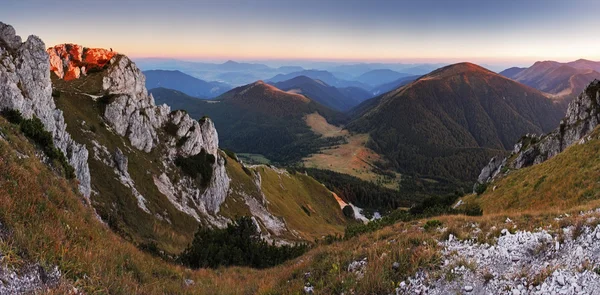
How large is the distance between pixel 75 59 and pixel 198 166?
131ft

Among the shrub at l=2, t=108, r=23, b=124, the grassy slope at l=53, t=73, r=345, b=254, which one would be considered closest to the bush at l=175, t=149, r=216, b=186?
the grassy slope at l=53, t=73, r=345, b=254

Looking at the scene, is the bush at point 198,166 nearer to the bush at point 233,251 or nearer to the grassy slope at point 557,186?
the bush at point 233,251

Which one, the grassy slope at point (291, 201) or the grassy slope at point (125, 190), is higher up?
the grassy slope at point (125, 190)

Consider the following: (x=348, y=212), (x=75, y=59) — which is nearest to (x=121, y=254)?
(x=75, y=59)

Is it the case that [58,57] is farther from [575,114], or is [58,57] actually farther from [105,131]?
[575,114]

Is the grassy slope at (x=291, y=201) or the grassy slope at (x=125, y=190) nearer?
the grassy slope at (x=125, y=190)

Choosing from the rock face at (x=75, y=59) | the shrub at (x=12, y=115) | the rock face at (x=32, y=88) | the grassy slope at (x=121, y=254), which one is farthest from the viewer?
the rock face at (x=75, y=59)

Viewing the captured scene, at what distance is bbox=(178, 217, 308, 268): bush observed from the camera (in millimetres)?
19938

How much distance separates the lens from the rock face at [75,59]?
2557 inches

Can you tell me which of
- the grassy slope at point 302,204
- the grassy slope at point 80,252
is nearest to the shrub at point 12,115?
the grassy slope at point 80,252

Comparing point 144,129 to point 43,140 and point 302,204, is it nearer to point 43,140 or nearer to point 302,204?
point 43,140

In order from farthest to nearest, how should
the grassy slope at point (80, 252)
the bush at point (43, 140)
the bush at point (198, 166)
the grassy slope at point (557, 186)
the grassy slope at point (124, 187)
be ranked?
A: the bush at point (198, 166)
the grassy slope at point (124, 187)
the grassy slope at point (557, 186)
the bush at point (43, 140)
the grassy slope at point (80, 252)

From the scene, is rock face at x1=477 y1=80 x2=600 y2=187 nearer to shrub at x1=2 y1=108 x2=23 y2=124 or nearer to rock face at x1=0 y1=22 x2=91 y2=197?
rock face at x1=0 y1=22 x2=91 y2=197

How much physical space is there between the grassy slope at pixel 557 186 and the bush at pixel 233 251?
65.5 ft
